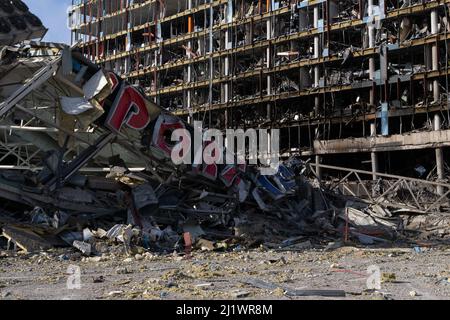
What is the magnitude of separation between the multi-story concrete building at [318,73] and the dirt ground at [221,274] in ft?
95.6

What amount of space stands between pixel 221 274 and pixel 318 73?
38.0 meters

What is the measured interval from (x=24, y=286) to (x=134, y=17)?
60.7m

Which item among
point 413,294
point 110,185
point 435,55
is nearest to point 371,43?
point 435,55

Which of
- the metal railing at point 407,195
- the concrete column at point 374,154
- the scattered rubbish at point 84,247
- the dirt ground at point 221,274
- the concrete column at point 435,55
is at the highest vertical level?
the concrete column at point 435,55

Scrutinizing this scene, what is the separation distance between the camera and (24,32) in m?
17.2

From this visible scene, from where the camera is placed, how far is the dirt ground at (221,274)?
7.76m

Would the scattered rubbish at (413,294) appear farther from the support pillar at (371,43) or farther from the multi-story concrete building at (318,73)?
the support pillar at (371,43)

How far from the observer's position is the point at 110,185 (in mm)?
17219

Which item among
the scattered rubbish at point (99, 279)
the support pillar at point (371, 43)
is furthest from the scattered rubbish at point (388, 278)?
the support pillar at point (371, 43)

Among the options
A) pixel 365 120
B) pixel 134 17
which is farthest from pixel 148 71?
pixel 365 120

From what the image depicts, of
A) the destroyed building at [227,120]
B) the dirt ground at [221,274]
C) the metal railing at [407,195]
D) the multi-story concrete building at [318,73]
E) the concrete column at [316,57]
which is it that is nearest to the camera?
the dirt ground at [221,274]

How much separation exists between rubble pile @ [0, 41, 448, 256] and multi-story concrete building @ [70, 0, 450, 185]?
75.4 feet

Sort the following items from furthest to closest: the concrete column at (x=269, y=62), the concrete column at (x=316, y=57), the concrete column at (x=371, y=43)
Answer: the concrete column at (x=269, y=62), the concrete column at (x=316, y=57), the concrete column at (x=371, y=43)

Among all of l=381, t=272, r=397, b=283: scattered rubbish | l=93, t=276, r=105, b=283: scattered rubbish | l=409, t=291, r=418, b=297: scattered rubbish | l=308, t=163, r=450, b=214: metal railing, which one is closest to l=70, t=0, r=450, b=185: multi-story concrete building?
l=308, t=163, r=450, b=214: metal railing
